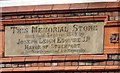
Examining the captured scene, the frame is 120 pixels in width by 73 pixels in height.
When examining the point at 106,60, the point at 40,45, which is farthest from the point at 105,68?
the point at 40,45

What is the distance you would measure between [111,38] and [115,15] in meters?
0.41

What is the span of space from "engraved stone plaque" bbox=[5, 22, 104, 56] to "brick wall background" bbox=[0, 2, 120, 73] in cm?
9

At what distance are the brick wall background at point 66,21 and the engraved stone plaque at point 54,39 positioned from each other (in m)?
0.09

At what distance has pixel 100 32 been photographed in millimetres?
7492

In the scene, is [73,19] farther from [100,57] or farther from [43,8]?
[100,57]

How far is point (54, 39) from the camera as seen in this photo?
25.3 ft

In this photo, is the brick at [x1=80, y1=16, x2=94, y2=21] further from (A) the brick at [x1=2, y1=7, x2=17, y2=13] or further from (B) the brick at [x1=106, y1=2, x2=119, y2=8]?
(A) the brick at [x1=2, y1=7, x2=17, y2=13]

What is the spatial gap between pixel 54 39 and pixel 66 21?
1.30 feet

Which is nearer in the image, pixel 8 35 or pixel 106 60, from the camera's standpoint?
pixel 106 60

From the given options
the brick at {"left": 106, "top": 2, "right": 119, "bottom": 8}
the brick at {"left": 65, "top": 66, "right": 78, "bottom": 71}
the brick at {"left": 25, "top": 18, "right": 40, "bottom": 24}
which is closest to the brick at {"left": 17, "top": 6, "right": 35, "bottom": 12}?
the brick at {"left": 25, "top": 18, "right": 40, "bottom": 24}

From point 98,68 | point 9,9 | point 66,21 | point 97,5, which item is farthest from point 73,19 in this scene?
point 9,9

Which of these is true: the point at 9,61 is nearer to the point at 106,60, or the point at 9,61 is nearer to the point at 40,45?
the point at 40,45

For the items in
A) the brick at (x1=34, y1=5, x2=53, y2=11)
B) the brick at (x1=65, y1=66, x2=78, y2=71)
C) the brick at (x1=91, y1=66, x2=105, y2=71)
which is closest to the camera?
the brick at (x1=91, y1=66, x2=105, y2=71)

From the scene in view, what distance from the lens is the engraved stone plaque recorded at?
24.7 ft
